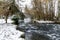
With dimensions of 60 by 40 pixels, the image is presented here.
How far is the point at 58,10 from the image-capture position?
1038 centimetres

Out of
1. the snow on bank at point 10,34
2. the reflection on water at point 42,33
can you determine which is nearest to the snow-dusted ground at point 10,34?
the snow on bank at point 10,34

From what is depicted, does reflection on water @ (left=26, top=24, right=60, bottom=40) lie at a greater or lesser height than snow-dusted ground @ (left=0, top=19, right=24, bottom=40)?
lesser

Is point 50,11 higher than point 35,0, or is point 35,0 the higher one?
point 35,0

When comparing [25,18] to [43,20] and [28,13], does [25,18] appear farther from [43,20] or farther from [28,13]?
[43,20]

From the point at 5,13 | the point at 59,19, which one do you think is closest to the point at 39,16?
the point at 59,19

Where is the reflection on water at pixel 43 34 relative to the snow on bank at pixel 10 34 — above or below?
below

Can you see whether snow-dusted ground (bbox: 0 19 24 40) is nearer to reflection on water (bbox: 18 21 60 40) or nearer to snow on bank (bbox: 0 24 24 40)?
snow on bank (bbox: 0 24 24 40)

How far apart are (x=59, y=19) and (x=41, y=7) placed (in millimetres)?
1295

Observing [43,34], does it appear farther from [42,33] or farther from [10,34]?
[10,34]

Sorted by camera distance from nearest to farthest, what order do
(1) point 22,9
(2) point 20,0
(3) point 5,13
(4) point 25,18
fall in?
(3) point 5,13 < (4) point 25,18 < (1) point 22,9 < (2) point 20,0

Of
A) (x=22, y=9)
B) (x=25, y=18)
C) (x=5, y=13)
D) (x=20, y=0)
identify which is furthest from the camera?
(x=20, y=0)

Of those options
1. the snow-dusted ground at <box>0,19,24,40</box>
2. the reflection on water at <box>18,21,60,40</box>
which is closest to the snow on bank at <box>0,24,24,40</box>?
the snow-dusted ground at <box>0,19,24,40</box>

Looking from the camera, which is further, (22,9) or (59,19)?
(22,9)

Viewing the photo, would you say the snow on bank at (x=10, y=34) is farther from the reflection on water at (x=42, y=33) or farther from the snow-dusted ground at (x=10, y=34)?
the reflection on water at (x=42, y=33)
